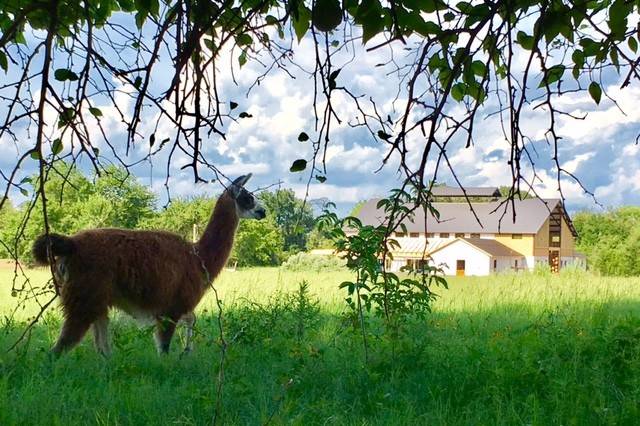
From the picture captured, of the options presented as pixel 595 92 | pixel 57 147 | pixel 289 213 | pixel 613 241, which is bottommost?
pixel 289 213

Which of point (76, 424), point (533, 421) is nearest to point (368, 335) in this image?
point (533, 421)

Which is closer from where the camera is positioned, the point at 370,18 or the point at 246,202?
the point at 370,18

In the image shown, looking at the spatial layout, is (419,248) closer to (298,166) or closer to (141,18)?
(141,18)

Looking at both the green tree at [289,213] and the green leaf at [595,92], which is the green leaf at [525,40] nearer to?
the green leaf at [595,92]

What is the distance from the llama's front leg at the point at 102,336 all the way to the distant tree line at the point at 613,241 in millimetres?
30865

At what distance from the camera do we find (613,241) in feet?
125

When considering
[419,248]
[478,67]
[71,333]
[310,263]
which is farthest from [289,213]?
[419,248]

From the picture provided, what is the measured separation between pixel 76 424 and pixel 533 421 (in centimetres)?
267

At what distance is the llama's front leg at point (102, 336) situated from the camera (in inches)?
251

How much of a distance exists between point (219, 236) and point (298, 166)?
5.96 metres

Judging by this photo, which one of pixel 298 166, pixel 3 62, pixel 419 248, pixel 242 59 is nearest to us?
pixel 298 166

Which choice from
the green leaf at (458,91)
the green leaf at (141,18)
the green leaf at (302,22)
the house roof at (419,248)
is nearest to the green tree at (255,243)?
the house roof at (419,248)

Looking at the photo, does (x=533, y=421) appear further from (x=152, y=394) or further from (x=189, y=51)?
(x=189, y=51)

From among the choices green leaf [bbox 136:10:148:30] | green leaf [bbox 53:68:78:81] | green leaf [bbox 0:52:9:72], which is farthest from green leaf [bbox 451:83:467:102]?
green leaf [bbox 0:52:9:72]
